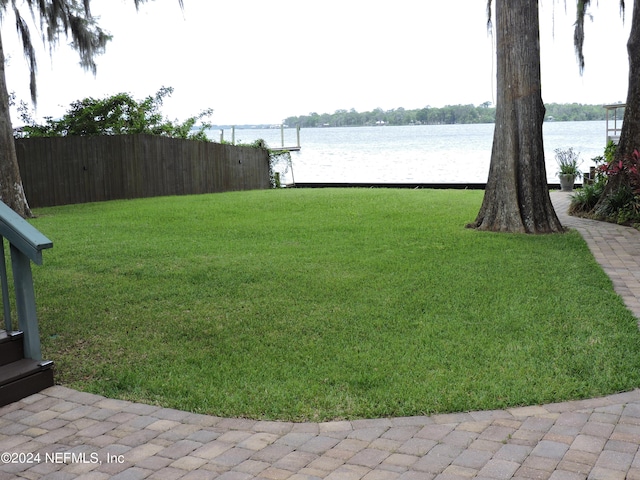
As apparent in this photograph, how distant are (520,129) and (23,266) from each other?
24.2ft

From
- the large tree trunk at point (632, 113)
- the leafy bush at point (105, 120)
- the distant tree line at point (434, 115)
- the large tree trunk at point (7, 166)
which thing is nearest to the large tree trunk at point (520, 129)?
the large tree trunk at point (632, 113)

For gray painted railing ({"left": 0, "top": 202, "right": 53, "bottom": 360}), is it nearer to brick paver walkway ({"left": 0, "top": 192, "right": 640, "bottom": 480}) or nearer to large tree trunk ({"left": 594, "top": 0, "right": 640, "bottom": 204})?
brick paver walkway ({"left": 0, "top": 192, "right": 640, "bottom": 480})

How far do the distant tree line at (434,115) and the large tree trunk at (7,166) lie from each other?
1613 inches

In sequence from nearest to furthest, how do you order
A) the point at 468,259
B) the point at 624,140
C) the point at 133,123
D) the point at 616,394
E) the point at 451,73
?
the point at 616,394 < the point at 468,259 < the point at 624,140 < the point at 133,123 < the point at 451,73

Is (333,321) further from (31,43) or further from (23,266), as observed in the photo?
(31,43)

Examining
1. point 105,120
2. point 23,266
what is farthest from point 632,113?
point 105,120

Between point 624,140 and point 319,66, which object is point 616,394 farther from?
point 319,66

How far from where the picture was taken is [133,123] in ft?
66.5

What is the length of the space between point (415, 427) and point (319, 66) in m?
67.1

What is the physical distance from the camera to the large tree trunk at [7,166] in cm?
1177

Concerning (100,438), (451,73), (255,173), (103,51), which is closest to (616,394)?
(100,438)

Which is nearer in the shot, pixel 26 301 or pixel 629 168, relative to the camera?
pixel 26 301

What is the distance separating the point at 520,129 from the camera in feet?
30.7

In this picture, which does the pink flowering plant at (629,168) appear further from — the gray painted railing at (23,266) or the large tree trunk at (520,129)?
the gray painted railing at (23,266)
